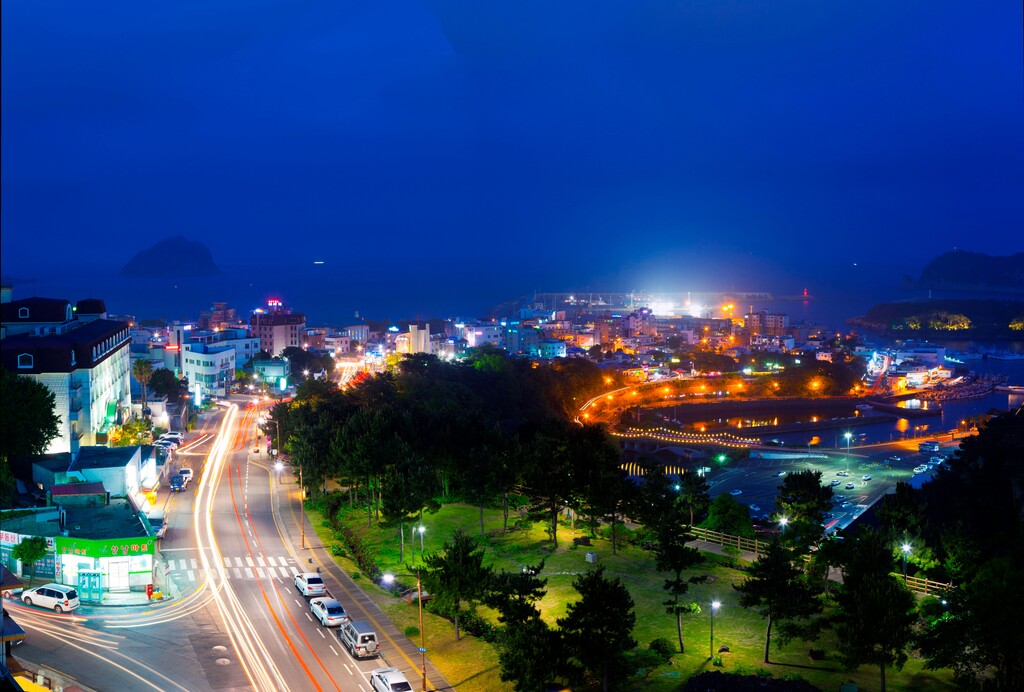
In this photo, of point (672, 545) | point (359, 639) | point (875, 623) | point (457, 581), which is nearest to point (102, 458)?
point (359, 639)

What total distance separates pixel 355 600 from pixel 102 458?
35.2 ft

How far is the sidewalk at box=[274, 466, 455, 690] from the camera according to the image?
45.1 feet

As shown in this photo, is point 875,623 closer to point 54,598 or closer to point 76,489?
point 54,598

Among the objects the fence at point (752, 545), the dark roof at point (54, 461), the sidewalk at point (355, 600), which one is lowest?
the sidewalk at point (355, 600)

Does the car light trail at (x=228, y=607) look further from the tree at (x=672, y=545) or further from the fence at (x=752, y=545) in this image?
the fence at (x=752, y=545)

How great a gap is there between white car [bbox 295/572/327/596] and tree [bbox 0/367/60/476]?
11161mm

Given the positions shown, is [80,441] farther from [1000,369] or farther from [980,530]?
[1000,369]

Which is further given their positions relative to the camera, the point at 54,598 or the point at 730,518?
the point at 730,518

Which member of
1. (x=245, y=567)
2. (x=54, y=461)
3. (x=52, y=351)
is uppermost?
(x=52, y=351)

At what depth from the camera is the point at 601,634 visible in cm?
1234

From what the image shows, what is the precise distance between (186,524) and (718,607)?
1399 centimetres

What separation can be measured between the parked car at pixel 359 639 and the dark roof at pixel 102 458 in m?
11.3

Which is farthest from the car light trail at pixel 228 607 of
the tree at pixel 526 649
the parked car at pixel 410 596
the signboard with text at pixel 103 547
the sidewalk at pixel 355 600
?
the tree at pixel 526 649

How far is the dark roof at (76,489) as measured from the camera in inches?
821
